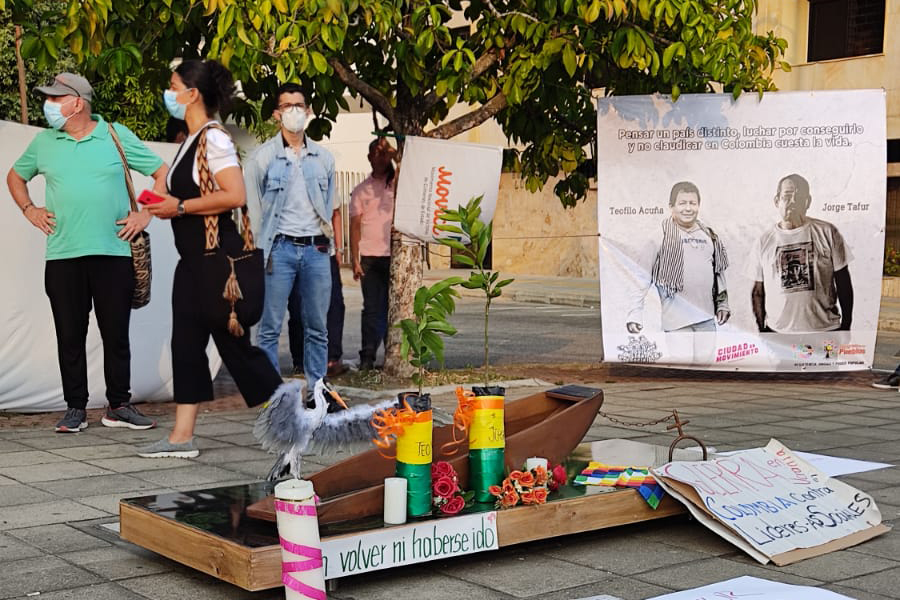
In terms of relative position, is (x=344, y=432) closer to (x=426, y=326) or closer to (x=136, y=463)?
(x=426, y=326)

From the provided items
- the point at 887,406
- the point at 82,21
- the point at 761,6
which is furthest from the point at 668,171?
the point at 761,6

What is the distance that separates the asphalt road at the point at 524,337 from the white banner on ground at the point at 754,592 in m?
6.91

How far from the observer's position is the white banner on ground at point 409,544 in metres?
4.16

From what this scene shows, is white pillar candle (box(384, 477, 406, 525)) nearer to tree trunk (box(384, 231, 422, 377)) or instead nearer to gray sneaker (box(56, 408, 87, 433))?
gray sneaker (box(56, 408, 87, 433))

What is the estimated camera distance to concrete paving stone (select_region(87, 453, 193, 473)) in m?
6.33

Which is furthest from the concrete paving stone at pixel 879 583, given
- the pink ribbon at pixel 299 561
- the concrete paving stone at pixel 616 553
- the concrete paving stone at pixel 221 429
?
the concrete paving stone at pixel 221 429

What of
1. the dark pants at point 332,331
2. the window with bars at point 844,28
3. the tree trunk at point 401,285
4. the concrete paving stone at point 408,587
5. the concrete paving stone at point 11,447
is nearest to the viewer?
the concrete paving stone at point 408,587

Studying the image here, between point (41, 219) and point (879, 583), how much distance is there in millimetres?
5066

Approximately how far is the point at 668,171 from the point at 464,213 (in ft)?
18.0

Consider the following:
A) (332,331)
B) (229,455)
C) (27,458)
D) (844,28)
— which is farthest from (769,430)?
(844,28)

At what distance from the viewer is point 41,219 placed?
7.30 metres

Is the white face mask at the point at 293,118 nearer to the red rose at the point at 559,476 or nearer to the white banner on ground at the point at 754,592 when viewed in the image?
the red rose at the point at 559,476

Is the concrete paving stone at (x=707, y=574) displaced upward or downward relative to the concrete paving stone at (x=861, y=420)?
downward

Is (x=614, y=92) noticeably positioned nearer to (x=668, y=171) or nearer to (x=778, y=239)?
(x=668, y=171)
